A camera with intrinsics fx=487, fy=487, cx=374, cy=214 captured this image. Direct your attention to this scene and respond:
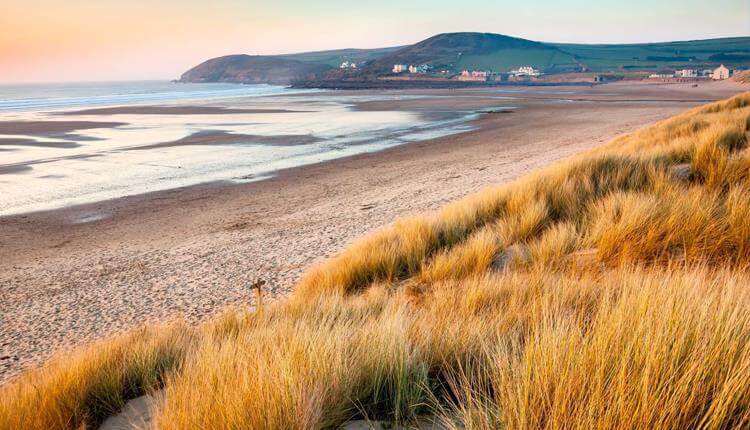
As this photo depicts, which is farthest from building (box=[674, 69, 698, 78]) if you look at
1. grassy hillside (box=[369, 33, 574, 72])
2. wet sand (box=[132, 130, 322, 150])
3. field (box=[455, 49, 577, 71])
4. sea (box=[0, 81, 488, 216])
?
wet sand (box=[132, 130, 322, 150])

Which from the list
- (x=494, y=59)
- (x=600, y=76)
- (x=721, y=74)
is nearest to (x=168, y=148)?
(x=600, y=76)

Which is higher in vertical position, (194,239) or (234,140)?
(234,140)

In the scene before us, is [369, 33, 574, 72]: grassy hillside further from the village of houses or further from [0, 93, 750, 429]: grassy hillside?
[0, 93, 750, 429]: grassy hillside

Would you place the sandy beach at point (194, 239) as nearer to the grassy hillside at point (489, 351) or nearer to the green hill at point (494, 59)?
the grassy hillside at point (489, 351)

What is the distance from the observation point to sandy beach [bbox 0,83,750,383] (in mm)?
5762

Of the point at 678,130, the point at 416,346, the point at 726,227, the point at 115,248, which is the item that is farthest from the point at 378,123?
the point at 416,346

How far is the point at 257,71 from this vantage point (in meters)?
173

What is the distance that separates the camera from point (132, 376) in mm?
2689

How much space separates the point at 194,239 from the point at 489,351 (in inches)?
305

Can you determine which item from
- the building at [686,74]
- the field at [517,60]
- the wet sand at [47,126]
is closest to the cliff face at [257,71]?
the field at [517,60]

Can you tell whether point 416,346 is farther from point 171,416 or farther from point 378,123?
point 378,123

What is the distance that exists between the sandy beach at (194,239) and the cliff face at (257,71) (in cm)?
14202

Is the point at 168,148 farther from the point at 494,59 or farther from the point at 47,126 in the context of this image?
the point at 494,59

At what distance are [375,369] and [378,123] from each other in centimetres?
2735
